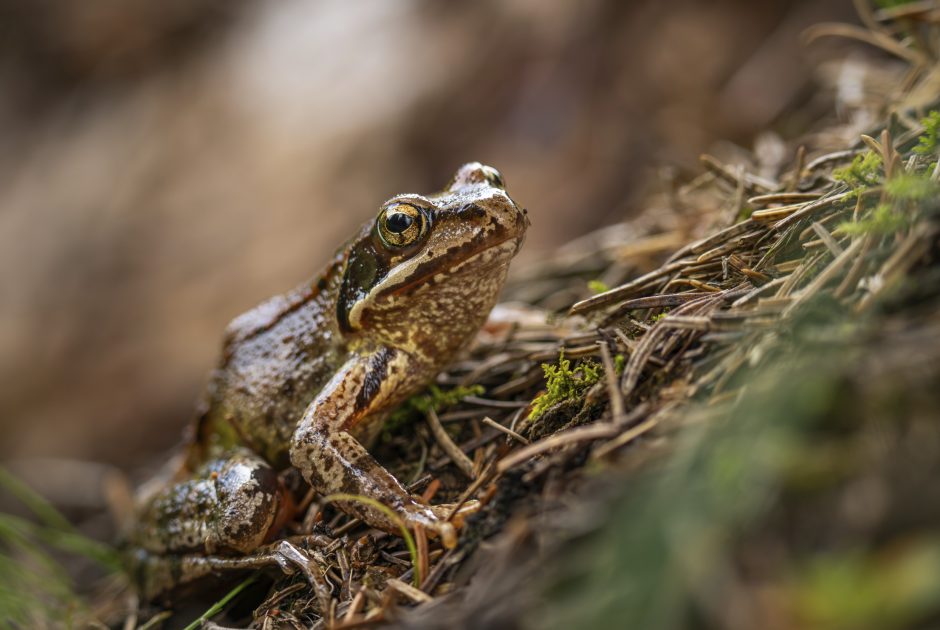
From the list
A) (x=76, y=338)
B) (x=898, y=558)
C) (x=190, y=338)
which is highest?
(x=76, y=338)

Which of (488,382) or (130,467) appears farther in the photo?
(130,467)

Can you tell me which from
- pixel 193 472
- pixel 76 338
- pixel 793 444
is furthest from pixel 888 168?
pixel 76 338

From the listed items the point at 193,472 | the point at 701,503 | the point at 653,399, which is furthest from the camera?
the point at 193,472

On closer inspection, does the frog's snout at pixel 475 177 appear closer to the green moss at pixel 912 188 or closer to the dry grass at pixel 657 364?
the dry grass at pixel 657 364

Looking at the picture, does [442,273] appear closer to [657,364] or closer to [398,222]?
[398,222]

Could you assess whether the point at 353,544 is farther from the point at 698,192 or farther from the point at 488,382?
the point at 698,192

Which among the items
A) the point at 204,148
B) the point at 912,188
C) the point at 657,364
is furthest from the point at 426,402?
the point at 204,148

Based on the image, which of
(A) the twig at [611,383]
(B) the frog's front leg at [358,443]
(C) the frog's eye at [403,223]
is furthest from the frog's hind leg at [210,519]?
(A) the twig at [611,383]
